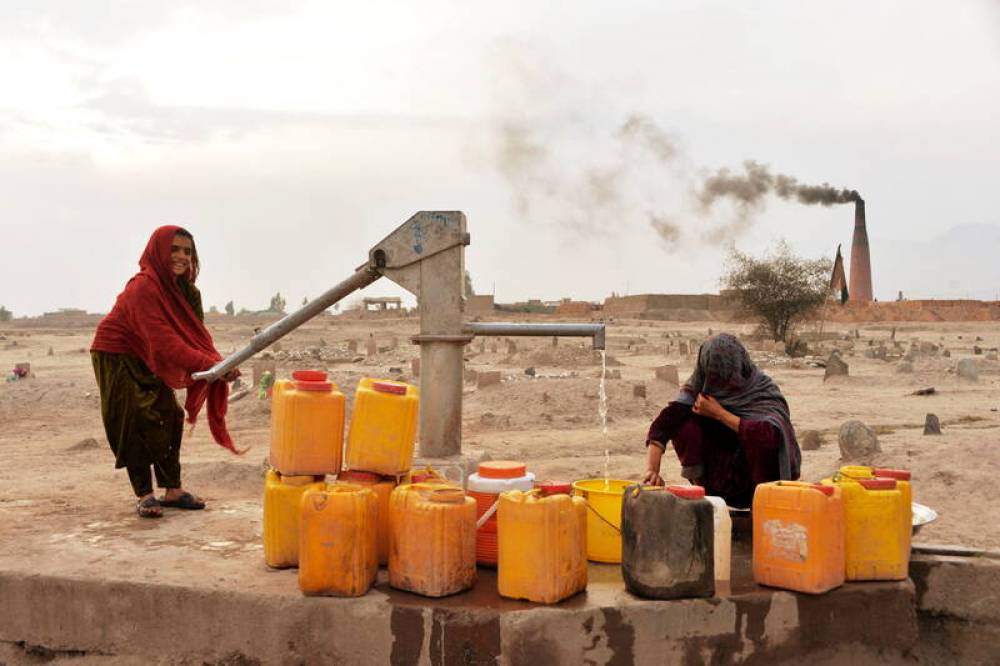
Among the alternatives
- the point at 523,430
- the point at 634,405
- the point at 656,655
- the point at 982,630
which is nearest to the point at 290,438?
the point at 656,655

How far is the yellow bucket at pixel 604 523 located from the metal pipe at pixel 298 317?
135 cm


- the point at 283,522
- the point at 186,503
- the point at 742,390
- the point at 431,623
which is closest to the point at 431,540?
the point at 431,623

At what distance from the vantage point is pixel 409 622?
2.94 m

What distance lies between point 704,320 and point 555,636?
38111 millimetres

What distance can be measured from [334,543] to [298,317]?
1.32 meters

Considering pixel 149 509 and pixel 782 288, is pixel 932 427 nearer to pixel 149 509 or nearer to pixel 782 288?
pixel 149 509

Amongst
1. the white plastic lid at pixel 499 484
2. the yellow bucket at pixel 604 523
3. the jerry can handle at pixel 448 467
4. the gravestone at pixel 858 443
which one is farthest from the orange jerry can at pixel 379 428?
the gravestone at pixel 858 443

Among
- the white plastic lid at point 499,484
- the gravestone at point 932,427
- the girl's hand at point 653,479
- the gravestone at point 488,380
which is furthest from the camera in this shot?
the gravestone at point 488,380

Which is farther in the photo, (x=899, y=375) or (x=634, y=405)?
(x=899, y=375)

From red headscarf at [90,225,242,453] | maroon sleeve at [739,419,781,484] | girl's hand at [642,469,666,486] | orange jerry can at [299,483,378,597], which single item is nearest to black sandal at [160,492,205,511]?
red headscarf at [90,225,242,453]

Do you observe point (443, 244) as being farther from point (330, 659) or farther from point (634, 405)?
point (634, 405)

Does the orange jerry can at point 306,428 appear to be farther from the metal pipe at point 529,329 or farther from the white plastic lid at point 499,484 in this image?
the metal pipe at point 529,329

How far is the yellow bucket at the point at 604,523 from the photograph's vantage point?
3391mm

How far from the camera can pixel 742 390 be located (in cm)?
379
